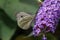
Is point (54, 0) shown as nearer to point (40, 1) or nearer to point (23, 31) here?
point (40, 1)

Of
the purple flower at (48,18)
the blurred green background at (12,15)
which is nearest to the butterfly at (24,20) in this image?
the blurred green background at (12,15)

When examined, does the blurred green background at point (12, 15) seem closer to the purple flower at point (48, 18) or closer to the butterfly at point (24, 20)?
the butterfly at point (24, 20)

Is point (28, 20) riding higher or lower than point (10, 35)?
higher

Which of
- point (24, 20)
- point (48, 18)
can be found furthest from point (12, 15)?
point (48, 18)

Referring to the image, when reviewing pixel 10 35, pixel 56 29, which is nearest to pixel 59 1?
pixel 56 29

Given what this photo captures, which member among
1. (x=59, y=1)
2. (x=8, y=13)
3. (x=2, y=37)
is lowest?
(x=2, y=37)

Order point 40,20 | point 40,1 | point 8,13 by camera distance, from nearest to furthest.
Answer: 1. point 40,20
2. point 40,1
3. point 8,13

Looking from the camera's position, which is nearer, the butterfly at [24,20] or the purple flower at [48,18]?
the purple flower at [48,18]
